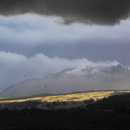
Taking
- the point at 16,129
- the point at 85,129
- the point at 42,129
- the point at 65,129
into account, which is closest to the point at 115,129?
the point at 85,129

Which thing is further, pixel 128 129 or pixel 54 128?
pixel 54 128

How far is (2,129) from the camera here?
387ft

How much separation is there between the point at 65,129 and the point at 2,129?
2866cm

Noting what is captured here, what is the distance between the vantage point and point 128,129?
11262cm

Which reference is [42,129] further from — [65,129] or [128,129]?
[128,129]

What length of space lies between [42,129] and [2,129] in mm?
18113

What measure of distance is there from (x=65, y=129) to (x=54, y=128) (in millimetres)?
8585

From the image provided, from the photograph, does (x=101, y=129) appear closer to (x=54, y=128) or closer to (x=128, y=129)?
(x=128, y=129)

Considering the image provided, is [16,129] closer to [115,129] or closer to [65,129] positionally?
[65,129]

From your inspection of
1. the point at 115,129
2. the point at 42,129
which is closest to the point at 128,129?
the point at 115,129

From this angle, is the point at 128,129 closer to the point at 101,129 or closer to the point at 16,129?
the point at 101,129

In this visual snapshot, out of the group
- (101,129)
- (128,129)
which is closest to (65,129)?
(101,129)

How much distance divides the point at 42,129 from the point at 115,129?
32.3 metres

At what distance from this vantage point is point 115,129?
114m
